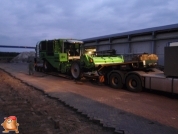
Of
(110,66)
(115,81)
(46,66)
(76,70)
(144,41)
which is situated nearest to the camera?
(115,81)

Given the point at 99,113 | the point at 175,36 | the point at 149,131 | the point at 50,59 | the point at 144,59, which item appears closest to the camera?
the point at 149,131

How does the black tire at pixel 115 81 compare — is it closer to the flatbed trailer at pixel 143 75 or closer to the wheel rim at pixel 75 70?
the flatbed trailer at pixel 143 75

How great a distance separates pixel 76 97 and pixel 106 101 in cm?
139

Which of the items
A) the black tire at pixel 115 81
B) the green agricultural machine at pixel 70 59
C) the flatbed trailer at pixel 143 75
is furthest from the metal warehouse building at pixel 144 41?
the black tire at pixel 115 81

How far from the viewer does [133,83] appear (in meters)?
10.5

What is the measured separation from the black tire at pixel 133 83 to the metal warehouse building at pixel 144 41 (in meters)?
5.40

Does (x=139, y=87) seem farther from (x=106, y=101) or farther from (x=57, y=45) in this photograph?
(x=57, y=45)

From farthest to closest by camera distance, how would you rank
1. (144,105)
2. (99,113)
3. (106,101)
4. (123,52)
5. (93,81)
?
(123,52)
(93,81)
(106,101)
(144,105)
(99,113)

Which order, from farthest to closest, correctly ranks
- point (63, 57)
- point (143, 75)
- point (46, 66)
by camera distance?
point (46, 66), point (63, 57), point (143, 75)

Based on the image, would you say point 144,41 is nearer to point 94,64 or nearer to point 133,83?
point 94,64

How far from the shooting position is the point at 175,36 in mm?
16844

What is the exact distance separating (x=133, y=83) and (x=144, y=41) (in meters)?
10.0

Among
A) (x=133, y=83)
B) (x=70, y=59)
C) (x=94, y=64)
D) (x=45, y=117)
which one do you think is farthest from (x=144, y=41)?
(x=45, y=117)

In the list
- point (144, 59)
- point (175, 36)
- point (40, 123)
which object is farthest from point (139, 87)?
point (175, 36)
